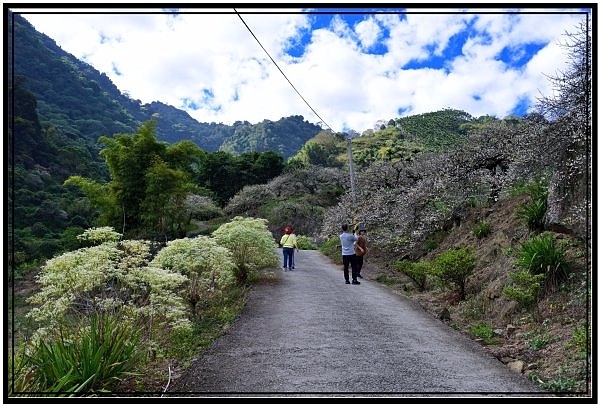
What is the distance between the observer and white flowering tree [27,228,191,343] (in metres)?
4.39

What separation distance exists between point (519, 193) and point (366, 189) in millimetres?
6907

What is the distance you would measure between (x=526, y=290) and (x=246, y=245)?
5799 millimetres

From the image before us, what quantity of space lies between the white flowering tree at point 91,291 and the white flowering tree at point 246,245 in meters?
4.33

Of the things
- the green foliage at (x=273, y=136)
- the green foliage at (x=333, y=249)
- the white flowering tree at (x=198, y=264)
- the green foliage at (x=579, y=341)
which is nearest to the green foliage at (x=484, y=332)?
the green foliage at (x=579, y=341)

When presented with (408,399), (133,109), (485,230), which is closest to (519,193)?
(485,230)

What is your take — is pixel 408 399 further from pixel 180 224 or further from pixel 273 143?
pixel 273 143

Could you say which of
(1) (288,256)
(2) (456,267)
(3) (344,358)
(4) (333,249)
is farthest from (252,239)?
(4) (333,249)

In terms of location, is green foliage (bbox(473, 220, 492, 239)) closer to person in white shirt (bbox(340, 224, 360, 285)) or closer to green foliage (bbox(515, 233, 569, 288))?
person in white shirt (bbox(340, 224, 360, 285))

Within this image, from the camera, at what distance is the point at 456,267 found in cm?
775

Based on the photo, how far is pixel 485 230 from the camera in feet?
33.0

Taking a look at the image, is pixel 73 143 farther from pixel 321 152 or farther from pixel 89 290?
pixel 321 152

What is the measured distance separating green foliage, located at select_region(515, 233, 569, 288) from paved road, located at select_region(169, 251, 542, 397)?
1.60 m

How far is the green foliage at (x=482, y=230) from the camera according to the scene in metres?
10.0

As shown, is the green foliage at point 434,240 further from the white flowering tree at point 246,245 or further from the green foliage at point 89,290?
the green foliage at point 89,290
